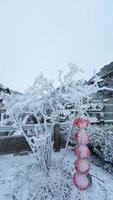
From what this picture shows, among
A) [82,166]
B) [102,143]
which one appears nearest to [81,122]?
[82,166]

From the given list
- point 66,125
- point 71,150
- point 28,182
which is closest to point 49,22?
point 66,125

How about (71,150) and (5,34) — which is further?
(5,34)

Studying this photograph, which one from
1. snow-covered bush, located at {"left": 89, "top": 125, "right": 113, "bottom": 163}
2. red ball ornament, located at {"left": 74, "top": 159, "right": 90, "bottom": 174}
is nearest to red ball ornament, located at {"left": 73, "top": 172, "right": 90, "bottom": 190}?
red ball ornament, located at {"left": 74, "top": 159, "right": 90, "bottom": 174}

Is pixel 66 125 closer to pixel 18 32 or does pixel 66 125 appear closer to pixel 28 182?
pixel 28 182

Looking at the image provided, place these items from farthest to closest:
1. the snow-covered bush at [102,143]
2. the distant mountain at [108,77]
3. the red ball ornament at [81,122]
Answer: the distant mountain at [108,77]
the snow-covered bush at [102,143]
the red ball ornament at [81,122]

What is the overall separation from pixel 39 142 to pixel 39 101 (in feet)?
2.53

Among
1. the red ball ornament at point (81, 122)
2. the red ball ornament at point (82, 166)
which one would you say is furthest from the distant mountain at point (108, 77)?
the red ball ornament at point (82, 166)

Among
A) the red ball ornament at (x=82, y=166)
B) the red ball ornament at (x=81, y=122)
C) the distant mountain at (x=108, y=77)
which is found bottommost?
the red ball ornament at (x=82, y=166)

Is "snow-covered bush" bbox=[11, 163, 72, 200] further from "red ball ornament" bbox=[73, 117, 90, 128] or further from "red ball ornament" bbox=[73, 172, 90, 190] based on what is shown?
"red ball ornament" bbox=[73, 117, 90, 128]

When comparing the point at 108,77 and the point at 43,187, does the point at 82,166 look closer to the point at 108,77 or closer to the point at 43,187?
the point at 43,187

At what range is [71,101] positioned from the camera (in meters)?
4.93

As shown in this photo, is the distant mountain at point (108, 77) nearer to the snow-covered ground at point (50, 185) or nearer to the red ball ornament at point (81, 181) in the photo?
the snow-covered ground at point (50, 185)

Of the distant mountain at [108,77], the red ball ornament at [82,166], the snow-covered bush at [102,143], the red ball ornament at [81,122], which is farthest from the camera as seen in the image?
the distant mountain at [108,77]

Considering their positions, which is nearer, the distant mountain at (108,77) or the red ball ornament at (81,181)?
the red ball ornament at (81,181)
